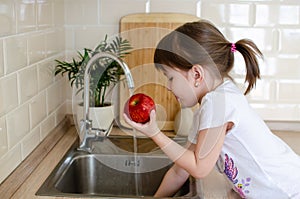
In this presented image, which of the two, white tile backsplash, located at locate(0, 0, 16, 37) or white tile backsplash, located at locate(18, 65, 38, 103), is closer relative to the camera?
white tile backsplash, located at locate(0, 0, 16, 37)

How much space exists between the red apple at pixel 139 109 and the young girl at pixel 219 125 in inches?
0.9

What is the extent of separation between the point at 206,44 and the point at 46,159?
554 mm

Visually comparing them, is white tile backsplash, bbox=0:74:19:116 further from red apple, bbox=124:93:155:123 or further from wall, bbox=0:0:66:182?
red apple, bbox=124:93:155:123

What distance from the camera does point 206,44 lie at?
1031 mm

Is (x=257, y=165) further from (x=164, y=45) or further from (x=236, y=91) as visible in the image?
(x=164, y=45)

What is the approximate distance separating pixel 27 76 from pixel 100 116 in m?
0.30

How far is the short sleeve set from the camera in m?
0.99

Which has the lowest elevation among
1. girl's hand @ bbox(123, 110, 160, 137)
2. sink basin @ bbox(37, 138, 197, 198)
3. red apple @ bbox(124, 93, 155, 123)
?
sink basin @ bbox(37, 138, 197, 198)

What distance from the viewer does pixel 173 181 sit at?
3.78 ft

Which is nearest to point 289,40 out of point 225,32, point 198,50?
point 225,32

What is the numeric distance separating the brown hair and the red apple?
99mm

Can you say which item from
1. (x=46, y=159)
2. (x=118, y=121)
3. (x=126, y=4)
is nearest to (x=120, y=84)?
(x=118, y=121)

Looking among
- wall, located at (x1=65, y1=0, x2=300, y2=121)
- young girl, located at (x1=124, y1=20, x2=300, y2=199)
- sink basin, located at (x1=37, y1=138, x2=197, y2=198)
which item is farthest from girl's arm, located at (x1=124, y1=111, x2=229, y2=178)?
wall, located at (x1=65, y1=0, x2=300, y2=121)

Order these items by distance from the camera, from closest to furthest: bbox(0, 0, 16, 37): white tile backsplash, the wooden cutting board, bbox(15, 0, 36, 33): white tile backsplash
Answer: bbox(0, 0, 16, 37): white tile backsplash < bbox(15, 0, 36, 33): white tile backsplash < the wooden cutting board
